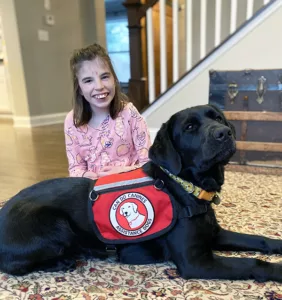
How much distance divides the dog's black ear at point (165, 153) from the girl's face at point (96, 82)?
51 centimetres

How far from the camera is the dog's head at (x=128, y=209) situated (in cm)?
110

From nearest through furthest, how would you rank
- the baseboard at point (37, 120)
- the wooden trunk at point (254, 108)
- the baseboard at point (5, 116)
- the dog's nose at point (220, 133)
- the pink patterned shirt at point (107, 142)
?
the dog's nose at point (220, 133) → the pink patterned shirt at point (107, 142) → the wooden trunk at point (254, 108) → the baseboard at point (37, 120) → the baseboard at point (5, 116)

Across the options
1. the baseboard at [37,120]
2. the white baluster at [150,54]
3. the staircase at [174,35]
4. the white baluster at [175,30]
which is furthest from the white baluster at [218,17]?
the baseboard at [37,120]

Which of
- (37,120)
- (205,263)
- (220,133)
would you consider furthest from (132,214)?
(37,120)

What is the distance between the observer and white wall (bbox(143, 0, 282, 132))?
237 centimetres

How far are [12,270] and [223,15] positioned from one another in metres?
2.83

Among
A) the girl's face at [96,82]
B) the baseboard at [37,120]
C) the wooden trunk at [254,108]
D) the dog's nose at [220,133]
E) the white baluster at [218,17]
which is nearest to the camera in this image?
the dog's nose at [220,133]

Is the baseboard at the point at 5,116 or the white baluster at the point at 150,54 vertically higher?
the white baluster at the point at 150,54

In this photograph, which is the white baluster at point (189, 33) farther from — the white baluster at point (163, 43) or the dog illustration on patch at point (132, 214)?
the dog illustration on patch at point (132, 214)

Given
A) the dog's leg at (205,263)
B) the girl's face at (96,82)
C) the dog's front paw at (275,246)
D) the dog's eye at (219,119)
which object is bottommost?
the dog's front paw at (275,246)

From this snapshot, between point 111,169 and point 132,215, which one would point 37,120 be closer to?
point 111,169

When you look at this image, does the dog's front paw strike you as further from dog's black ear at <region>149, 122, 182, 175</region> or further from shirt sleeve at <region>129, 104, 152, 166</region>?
shirt sleeve at <region>129, 104, 152, 166</region>

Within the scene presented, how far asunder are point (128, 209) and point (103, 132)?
0.61 metres

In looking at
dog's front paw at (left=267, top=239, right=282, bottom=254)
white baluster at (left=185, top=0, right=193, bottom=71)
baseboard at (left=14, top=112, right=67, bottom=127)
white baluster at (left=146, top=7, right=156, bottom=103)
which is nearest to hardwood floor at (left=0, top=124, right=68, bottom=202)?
baseboard at (left=14, top=112, right=67, bottom=127)
